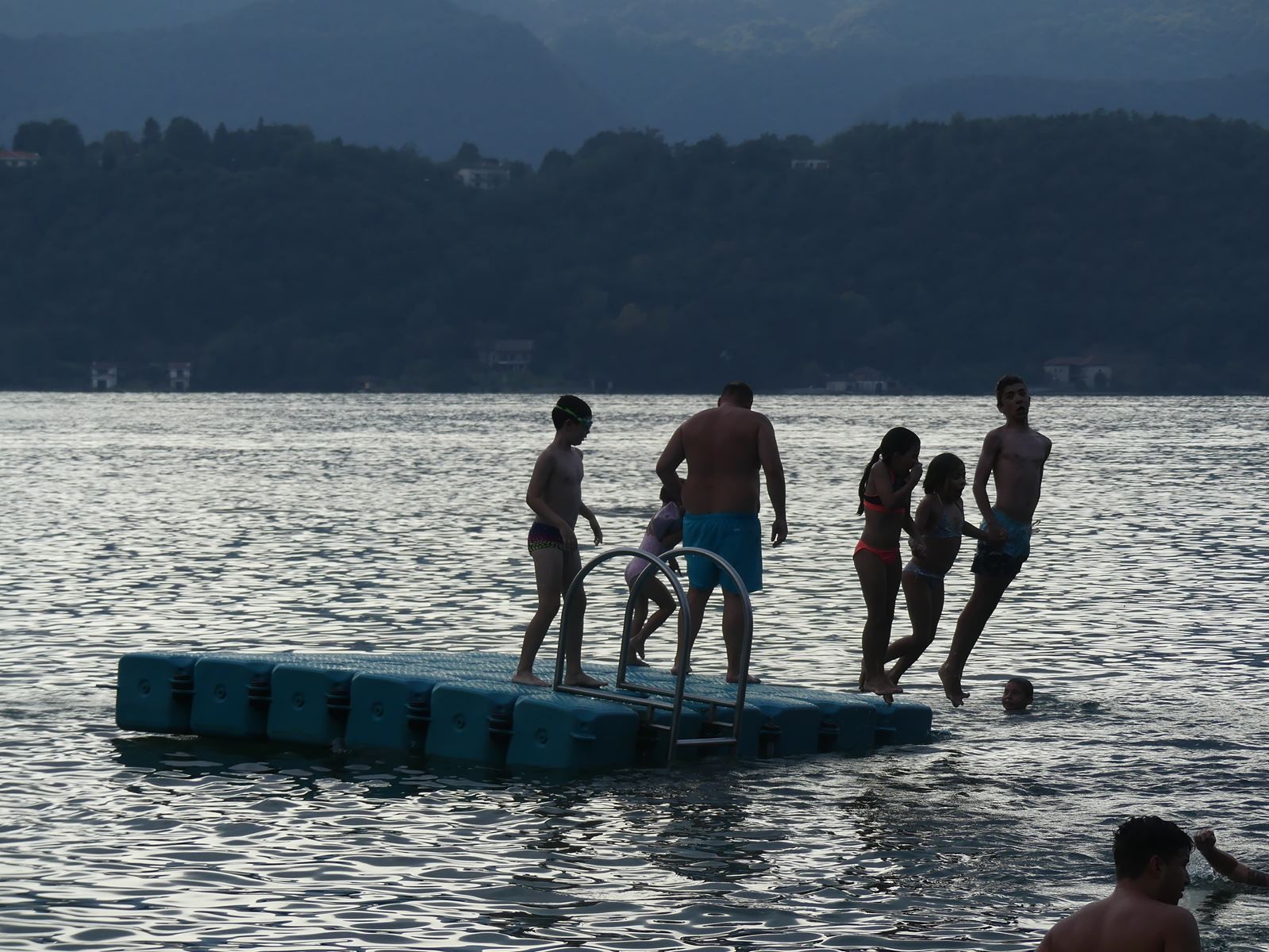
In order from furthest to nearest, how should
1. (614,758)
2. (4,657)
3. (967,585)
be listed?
(967,585), (4,657), (614,758)

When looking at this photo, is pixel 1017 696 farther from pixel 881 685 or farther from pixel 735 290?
pixel 735 290

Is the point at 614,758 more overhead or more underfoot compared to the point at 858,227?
more underfoot

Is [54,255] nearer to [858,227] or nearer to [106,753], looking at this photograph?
[858,227]

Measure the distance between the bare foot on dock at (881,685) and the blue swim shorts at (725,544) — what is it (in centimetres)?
142

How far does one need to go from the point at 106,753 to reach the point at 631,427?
8710cm

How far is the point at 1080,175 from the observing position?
7662 inches

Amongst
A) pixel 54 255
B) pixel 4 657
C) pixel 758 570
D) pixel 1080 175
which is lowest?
pixel 4 657

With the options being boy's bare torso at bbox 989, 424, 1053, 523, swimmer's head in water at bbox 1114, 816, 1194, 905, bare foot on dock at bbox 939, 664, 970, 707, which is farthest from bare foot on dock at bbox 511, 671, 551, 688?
swimmer's head in water at bbox 1114, 816, 1194, 905

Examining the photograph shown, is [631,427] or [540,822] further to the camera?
[631,427]

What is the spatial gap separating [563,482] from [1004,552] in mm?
3361

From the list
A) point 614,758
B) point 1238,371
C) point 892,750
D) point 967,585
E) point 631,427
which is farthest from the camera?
point 1238,371

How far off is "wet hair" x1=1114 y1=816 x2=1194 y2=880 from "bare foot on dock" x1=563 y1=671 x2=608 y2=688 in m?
6.40

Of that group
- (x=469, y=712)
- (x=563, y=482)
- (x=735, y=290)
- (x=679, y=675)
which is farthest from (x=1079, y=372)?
(x=679, y=675)

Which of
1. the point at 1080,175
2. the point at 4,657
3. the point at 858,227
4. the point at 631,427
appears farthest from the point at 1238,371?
the point at 4,657
